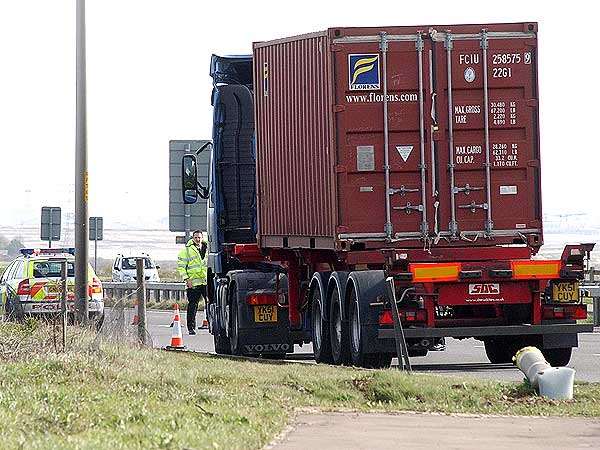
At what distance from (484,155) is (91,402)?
759 centimetres

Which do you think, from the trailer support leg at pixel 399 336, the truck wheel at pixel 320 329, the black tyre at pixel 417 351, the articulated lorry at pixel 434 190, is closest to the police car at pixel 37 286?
the truck wheel at pixel 320 329

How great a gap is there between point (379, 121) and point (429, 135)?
580 millimetres

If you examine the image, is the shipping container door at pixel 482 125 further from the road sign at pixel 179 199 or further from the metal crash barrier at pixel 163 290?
the metal crash barrier at pixel 163 290

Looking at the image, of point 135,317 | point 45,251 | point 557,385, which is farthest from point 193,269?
point 557,385

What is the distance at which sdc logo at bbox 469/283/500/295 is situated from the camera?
1719 centimetres

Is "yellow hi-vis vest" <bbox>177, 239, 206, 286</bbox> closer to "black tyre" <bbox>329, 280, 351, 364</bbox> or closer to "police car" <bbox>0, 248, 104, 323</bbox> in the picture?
"police car" <bbox>0, 248, 104, 323</bbox>

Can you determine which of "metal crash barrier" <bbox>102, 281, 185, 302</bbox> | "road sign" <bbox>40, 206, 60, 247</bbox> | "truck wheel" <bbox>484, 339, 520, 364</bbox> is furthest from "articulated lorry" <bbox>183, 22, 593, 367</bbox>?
"road sign" <bbox>40, 206, 60, 247</bbox>

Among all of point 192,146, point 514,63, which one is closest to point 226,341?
point 514,63

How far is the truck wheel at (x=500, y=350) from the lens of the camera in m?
19.4

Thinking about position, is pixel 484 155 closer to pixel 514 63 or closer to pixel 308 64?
pixel 514 63

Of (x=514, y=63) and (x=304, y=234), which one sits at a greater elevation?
(x=514, y=63)

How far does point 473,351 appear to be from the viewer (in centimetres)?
2250

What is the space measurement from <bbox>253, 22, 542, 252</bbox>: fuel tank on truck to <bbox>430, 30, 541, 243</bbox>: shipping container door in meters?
0.01

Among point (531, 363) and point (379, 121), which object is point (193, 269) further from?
point (531, 363)
